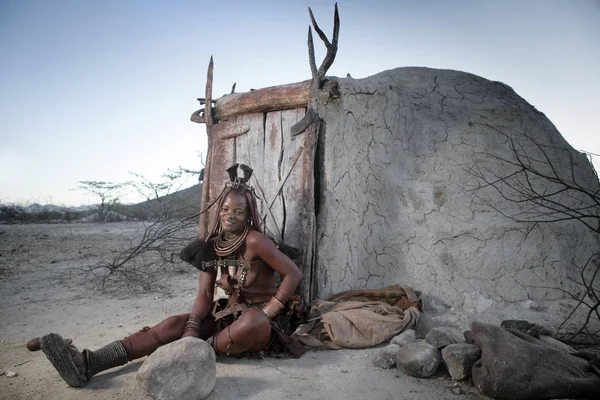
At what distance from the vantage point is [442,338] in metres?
2.46

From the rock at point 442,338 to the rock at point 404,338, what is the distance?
0.19m

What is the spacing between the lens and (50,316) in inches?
148

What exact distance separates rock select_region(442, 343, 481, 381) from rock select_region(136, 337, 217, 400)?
1.33m

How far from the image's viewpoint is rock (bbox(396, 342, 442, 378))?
7.50ft

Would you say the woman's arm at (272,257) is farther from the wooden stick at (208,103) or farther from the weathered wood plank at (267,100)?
the wooden stick at (208,103)

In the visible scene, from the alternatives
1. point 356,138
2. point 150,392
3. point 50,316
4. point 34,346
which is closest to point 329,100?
point 356,138

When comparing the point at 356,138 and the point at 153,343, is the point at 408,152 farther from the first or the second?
the point at 153,343

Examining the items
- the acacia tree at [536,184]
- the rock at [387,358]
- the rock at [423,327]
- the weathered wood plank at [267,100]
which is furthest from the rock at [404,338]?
the weathered wood plank at [267,100]

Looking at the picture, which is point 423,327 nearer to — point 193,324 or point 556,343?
point 556,343

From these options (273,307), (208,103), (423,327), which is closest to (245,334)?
(273,307)

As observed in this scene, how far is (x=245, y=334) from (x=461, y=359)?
129 centimetres

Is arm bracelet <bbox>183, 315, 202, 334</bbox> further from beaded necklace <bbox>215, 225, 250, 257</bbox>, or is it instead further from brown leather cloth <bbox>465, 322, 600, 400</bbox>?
brown leather cloth <bbox>465, 322, 600, 400</bbox>

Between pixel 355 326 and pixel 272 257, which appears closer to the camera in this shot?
pixel 272 257

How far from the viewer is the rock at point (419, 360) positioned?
2.29m
